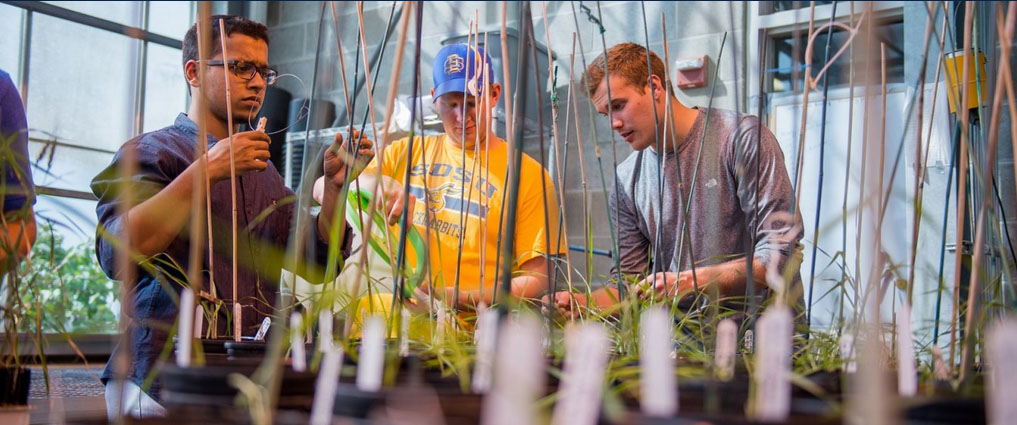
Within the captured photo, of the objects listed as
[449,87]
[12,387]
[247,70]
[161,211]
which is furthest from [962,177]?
[449,87]

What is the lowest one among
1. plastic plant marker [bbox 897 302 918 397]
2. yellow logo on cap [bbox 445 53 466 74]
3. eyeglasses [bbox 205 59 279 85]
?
→ plastic plant marker [bbox 897 302 918 397]

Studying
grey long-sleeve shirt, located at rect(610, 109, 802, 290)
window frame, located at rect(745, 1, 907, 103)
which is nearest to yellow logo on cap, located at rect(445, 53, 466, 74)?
grey long-sleeve shirt, located at rect(610, 109, 802, 290)

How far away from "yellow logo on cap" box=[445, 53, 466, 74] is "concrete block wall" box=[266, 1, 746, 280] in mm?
874

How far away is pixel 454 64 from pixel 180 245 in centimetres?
79

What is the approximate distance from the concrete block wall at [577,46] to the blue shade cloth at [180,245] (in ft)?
4.57

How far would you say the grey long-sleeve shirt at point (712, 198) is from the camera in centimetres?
145

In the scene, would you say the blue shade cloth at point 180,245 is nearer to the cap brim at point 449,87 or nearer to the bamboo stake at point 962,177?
the cap brim at point 449,87

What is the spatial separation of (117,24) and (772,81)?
118 inches

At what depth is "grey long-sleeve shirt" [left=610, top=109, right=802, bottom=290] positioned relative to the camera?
145 centimetres

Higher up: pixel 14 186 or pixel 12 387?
pixel 14 186

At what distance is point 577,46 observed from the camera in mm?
3459

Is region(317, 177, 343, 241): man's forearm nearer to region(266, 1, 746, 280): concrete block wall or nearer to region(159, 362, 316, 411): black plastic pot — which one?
region(159, 362, 316, 411): black plastic pot

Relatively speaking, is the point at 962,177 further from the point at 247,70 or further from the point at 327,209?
the point at 247,70

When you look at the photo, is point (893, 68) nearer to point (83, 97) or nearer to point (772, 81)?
point (772, 81)
